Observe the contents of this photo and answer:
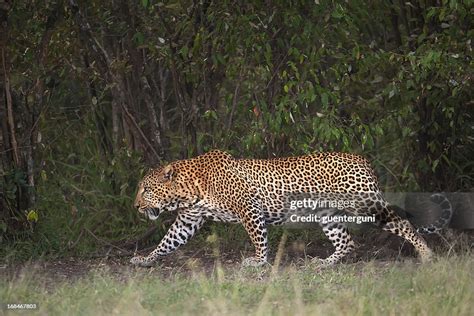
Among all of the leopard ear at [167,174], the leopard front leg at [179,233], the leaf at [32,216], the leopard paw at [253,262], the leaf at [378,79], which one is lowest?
the leopard paw at [253,262]

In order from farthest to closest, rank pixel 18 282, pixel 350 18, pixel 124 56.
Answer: pixel 124 56 < pixel 350 18 < pixel 18 282

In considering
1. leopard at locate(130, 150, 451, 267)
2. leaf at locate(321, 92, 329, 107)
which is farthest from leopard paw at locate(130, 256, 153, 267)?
leaf at locate(321, 92, 329, 107)

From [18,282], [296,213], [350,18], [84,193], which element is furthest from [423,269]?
[84,193]

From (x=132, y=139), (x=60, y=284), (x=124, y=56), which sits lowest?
(x=60, y=284)

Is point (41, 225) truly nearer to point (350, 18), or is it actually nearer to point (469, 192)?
point (350, 18)

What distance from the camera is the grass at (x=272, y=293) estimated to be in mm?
7027

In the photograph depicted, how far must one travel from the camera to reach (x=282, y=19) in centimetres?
1048

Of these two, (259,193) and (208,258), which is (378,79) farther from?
(208,258)

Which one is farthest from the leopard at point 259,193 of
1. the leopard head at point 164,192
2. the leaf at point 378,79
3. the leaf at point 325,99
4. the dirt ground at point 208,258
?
the leaf at point 378,79

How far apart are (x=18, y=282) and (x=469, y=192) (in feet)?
16.4

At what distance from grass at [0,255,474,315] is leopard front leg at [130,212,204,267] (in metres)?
1.09

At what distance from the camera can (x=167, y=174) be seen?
1003 cm

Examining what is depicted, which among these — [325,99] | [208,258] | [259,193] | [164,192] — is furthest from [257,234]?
[325,99]

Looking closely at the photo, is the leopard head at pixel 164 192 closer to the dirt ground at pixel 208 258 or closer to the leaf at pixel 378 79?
the dirt ground at pixel 208 258
